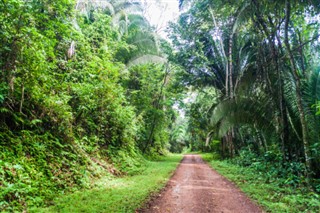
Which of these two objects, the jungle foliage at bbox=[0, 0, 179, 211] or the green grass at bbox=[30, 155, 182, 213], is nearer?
the green grass at bbox=[30, 155, 182, 213]

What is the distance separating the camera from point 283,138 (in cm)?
845

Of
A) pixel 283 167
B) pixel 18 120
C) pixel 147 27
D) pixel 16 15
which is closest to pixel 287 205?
pixel 283 167

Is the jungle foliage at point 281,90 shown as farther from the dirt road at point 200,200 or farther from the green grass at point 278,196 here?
the dirt road at point 200,200

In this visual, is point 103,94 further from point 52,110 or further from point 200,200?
point 200,200

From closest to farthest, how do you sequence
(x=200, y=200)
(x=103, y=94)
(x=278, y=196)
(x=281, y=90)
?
(x=200, y=200) < (x=278, y=196) < (x=281, y=90) < (x=103, y=94)

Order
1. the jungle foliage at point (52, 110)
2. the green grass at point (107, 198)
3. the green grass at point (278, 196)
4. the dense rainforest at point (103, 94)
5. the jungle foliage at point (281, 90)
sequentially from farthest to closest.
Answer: the jungle foliage at point (281, 90) → the dense rainforest at point (103, 94) → the green grass at point (278, 196) → the jungle foliage at point (52, 110) → the green grass at point (107, 198)

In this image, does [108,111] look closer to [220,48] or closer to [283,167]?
[283,167]

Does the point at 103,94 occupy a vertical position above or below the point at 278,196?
above

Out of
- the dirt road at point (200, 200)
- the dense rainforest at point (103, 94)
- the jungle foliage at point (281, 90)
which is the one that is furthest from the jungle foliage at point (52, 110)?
the jungle foliage at point (281, 90)

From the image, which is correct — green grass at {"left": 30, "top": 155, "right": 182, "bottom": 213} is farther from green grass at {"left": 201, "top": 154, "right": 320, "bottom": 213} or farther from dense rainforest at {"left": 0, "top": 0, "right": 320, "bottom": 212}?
green grass at {"left": 201, "top": 154, "right": 320, "bottom": 213}

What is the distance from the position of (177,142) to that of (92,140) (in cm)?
3587

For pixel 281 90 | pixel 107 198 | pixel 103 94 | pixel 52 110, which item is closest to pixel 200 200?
pixel 107 198

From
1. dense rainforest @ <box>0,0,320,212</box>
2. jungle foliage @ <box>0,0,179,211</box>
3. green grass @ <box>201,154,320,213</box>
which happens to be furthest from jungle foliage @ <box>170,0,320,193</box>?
jungle foliage @ <box>0,0,179,211</box>

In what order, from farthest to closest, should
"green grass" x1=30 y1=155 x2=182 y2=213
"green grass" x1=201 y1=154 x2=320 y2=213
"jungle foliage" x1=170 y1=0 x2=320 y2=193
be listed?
1. "jungle foliage" x1=170 y1=0 x2=320 y2=193
2. "green grass" x1=201 y1=154 x2=320 y2=213
3. "green grass" x1=30 y1=155 x2=182 y2=213
